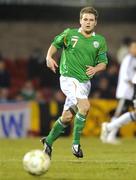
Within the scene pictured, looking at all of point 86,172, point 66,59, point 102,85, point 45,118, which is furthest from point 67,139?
point 86,172

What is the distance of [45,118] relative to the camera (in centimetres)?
1939

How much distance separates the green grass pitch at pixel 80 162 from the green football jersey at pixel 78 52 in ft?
4.33

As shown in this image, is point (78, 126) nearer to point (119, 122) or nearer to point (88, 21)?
point (88, 21)

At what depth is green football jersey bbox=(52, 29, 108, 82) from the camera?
12.0m

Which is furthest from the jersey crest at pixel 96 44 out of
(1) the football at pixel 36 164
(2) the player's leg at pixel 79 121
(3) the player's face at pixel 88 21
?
(1) the football at pixel 36 164

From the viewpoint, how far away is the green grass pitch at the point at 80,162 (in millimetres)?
10070

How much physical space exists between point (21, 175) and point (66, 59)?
254 cm

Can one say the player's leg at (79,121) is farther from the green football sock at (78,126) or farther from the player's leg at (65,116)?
the player's leg at (65,116)

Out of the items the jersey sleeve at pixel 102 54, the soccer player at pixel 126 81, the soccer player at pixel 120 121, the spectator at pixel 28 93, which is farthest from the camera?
the spectator at pixel 28 93

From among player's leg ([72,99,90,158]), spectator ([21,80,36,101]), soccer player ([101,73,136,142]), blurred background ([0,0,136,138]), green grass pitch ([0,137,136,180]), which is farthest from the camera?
spectator ([21,80,36,101])

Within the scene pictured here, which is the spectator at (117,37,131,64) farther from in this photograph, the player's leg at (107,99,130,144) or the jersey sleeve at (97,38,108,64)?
the jersey sleeve at (97,38,108,64)

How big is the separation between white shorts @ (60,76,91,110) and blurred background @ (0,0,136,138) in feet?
23.4

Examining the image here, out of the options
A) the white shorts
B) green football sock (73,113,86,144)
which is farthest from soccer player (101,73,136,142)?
A: green football sock (73,113,86,144)

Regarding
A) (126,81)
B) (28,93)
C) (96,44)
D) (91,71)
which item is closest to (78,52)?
(96,44)
